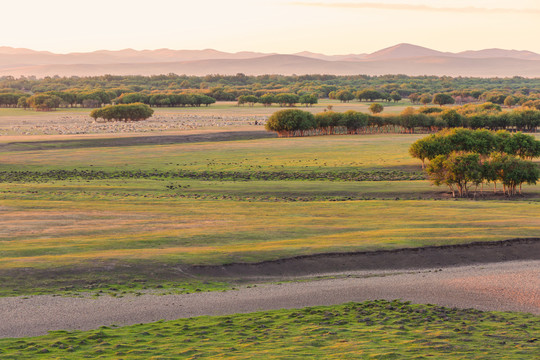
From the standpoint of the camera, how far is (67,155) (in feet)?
345

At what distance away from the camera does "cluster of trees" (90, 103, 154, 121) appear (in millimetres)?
182250

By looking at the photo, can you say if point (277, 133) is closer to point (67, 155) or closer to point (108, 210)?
point (67, 155)

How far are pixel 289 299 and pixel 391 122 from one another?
429 ft

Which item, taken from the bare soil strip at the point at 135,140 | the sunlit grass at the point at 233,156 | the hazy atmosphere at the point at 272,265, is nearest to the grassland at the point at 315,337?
the hazy atmosphere at the point at 272,265

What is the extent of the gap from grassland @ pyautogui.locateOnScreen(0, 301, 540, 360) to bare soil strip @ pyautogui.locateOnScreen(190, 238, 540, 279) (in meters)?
7.36

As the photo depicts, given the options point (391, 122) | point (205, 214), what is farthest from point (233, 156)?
point (391, 122)

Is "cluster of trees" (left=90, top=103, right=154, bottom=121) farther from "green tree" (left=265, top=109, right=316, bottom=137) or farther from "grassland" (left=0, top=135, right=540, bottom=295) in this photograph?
"grassland" (left=0, top=135, right=540, bottom=295)

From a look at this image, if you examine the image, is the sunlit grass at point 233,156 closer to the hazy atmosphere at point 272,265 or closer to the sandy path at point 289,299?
the hazy atmosphere at point 272,265

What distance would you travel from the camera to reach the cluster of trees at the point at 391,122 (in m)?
146

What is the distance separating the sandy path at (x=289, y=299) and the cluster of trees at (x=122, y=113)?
156960 mm

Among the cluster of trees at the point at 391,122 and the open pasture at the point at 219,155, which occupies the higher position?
the cluster of trees at the point at 391,122

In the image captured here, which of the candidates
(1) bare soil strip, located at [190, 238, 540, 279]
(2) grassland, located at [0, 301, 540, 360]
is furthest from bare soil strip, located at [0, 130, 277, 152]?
(2) grassland, located at [0, 301, 540, 360]

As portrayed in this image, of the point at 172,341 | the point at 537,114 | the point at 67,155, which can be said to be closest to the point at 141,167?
the point at 67,155

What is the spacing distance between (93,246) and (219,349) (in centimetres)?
1863
